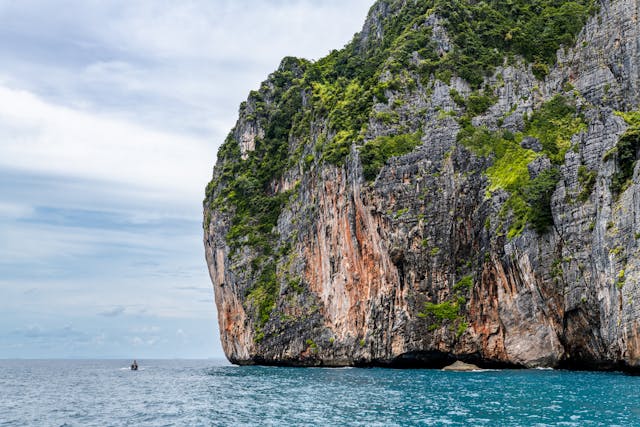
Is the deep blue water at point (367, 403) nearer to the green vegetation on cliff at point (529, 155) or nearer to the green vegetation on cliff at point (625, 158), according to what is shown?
the green vegetation on cliff at point (529, 155)

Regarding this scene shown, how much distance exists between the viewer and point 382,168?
197 feet

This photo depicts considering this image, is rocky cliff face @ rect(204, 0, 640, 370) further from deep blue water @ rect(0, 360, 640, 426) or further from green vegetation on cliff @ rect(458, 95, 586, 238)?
deep blue water @ rect(0, 360, 640, 426)

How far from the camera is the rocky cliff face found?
4566 centimetres

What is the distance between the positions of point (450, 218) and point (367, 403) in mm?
28762

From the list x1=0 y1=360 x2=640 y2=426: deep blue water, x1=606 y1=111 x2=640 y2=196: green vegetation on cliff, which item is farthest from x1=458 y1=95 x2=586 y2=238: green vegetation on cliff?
x1=0 y1=360 x2=640 y2=426: deep blue water

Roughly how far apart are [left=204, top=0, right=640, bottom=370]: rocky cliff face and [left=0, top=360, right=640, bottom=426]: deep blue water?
6125mm

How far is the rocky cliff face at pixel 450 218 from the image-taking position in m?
45.7

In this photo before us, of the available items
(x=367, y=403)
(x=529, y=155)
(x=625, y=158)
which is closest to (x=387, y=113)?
(x=529, y=155)

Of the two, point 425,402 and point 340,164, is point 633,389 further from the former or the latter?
point 340,164

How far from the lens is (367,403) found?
31.2 metres

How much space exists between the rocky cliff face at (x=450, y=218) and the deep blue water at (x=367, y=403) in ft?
20.1

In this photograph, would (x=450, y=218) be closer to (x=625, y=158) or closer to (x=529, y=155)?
(x=529, y=155)

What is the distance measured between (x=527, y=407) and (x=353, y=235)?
35855 mm

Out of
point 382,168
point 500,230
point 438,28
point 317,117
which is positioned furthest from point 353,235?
point 438,28
